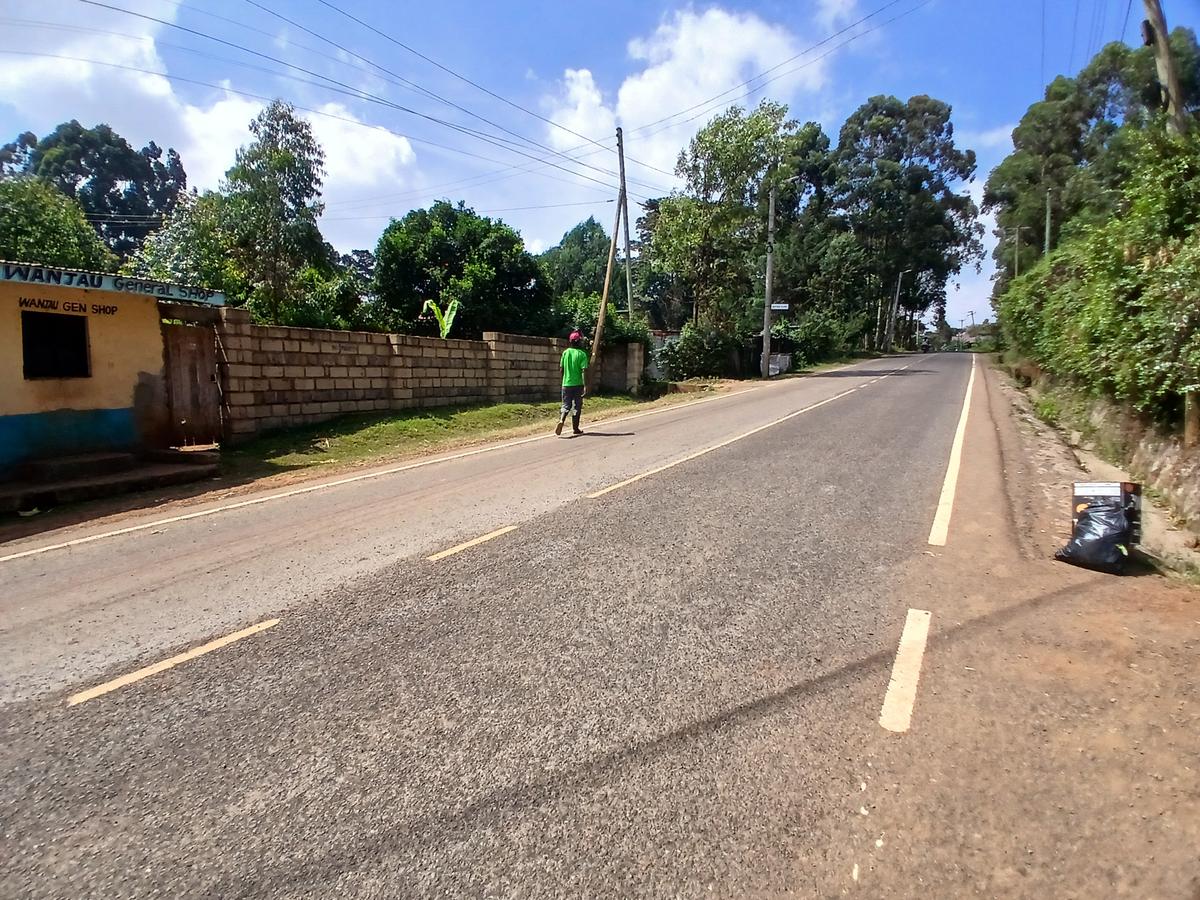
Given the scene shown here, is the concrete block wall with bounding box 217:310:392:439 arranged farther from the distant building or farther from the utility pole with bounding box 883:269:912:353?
the utility pole with bounding box 883:269:912:353

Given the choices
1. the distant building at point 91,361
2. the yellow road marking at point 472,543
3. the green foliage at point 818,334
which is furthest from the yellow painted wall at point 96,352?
the green foliage at point 818,334

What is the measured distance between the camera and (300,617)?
13.4 feet

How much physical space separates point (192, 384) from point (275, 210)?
14130 mm

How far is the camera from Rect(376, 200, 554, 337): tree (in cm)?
2317

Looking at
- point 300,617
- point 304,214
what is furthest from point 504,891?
point 304,214

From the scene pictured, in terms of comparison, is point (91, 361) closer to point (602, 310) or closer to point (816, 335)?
point (602, 310)

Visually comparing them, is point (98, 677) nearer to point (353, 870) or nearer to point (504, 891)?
point (353, 870)

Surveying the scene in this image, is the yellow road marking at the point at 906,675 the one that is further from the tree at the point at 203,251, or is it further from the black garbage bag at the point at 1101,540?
the tree at the point at 203,251

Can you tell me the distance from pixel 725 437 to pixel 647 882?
9705mm

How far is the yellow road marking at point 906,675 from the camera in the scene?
9.71 feet

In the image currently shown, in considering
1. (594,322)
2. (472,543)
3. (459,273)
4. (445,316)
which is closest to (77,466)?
(472,543)

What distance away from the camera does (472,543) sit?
5.52 meters

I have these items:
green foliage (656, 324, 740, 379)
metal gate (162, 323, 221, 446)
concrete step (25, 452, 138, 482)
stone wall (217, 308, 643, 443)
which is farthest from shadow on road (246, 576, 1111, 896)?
green foliage (656, 324, 740, 379)

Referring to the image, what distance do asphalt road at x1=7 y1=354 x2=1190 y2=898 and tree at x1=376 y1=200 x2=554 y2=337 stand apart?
1771cm
